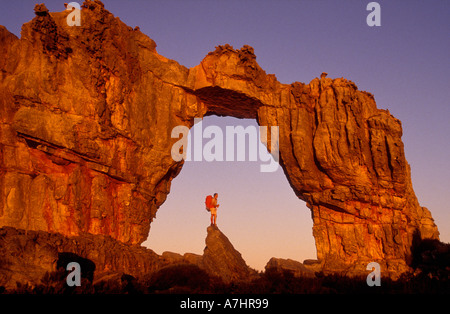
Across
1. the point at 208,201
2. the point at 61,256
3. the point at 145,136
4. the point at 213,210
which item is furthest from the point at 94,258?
the point at 145,136

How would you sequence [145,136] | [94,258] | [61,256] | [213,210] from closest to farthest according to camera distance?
[61,256]
[94,258]
[213,210]
[145,136]

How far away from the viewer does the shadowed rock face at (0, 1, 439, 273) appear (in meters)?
27.3

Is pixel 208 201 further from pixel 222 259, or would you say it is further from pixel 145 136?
pixel 145 136

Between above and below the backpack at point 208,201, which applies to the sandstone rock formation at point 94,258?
below

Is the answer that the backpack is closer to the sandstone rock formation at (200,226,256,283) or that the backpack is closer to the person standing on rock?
the person standing on rock

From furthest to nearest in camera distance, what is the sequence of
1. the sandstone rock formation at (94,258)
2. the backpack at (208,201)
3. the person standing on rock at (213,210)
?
the backpack at (208,201), the person standing on rock at (213,210), the sandstone rock formation at (94,258)

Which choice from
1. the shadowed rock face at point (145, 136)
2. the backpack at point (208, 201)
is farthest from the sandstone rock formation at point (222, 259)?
the shadowed rock face at point (145, 136)

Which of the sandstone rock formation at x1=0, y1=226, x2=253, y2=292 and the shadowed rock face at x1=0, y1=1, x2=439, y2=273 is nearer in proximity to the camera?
the sandstone rock formation at x1=0, y1=226, x2=253, y2=292

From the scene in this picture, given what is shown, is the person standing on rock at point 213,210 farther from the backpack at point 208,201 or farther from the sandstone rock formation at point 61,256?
the sandstone rock formation at point 61,256

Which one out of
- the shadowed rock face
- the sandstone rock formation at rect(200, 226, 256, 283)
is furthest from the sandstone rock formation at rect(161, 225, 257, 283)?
the shadowed rock face

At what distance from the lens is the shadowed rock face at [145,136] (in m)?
27.3

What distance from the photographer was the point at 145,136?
32.5 metres
